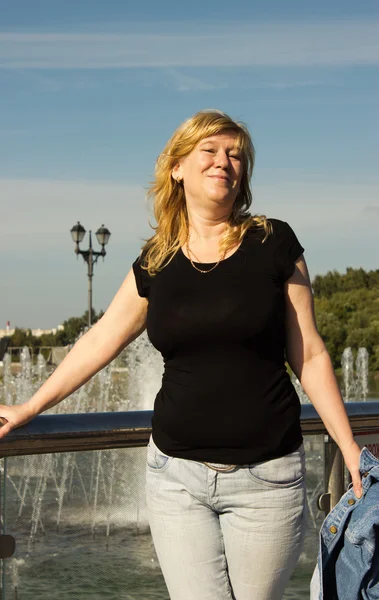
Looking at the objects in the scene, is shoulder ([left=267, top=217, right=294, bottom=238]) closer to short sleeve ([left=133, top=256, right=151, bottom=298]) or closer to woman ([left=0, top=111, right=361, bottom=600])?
woman ([left=0, top=111, right=361, bottom=600])

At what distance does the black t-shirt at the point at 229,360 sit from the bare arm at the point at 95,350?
23 cm

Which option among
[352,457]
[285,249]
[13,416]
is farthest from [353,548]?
[13,416]

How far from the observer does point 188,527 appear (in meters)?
2.41

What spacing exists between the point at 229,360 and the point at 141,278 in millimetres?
433

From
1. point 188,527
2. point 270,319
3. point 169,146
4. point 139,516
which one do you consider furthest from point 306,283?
point 139,516

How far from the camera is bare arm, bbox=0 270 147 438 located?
9.05ft

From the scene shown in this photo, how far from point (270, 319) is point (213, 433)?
35 cm

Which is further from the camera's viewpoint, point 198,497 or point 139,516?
point 139,516

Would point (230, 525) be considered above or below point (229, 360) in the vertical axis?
below

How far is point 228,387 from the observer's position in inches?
94.6

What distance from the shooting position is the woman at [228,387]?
2.40 metres

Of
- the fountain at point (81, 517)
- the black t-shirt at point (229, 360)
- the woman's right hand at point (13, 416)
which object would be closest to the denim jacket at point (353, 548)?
the black t-shirt at point (229, 360)

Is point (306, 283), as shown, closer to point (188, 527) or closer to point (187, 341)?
point (187, 341)

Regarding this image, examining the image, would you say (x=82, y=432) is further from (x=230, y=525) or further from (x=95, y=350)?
(x=230, y=525)
